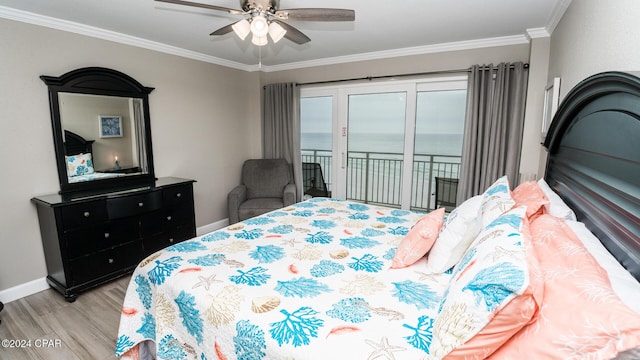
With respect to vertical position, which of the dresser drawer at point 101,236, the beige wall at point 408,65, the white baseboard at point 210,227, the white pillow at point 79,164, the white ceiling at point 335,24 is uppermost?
the white ceiling at point 335,24

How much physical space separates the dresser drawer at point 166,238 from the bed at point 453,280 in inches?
57.4

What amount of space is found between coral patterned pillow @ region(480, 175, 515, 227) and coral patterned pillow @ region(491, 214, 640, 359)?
0.54m

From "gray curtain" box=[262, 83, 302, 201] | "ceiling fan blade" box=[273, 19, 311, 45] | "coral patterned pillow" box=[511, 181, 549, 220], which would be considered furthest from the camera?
"gray curtain" box=[262, 83, 302, 201]

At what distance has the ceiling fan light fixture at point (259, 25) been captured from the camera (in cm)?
196

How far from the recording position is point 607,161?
4.34 ft

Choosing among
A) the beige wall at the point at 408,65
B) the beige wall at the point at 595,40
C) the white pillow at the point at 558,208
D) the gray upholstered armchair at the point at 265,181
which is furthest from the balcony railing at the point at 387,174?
the white pillow at the point at 558,208

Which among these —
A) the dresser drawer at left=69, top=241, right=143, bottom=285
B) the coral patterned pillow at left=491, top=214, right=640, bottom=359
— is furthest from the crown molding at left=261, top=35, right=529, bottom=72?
the dresser drawer at left=69, top=241, right=143, bottom=285

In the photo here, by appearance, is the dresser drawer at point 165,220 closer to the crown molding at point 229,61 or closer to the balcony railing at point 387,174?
the crown molding at point 229,61

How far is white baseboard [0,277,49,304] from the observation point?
8.62 ft

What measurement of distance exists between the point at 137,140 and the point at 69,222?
45.9 inches

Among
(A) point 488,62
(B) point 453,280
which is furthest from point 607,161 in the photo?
(A) point 488,62

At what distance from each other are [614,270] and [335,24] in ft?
8.88

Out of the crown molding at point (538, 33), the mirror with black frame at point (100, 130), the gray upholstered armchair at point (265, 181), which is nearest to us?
the mirror with black frame at point (100, 130)

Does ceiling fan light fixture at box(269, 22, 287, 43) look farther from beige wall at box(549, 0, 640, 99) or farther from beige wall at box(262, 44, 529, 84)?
beige wall at box(262, 44, 529, 84)
